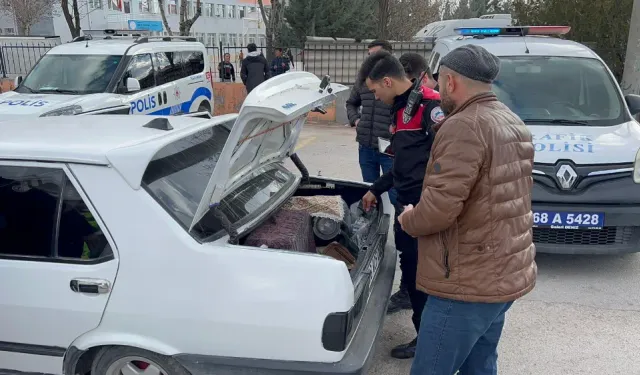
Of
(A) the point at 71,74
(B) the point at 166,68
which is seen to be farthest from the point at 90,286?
(B) the point at 166,68

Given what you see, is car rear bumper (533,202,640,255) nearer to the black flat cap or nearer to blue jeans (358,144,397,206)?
blue jeans (358,144,397,206)

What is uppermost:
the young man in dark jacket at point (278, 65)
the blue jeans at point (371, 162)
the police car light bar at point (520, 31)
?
the police car light bar at point (520, 31)

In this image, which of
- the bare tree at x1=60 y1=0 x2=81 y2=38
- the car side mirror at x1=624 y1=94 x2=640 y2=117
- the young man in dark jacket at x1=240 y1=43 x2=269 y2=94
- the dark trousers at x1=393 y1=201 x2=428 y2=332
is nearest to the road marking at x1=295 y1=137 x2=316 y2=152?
the young man in dark jacket at x1=240 y1=43 x2=269 y2=94

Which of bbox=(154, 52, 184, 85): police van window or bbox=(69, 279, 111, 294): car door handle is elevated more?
bbox=(154, 52, 184, 85): police van window

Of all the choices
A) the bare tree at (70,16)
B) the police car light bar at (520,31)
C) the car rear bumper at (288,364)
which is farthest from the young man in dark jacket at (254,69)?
the car rear bumper at (288,364)

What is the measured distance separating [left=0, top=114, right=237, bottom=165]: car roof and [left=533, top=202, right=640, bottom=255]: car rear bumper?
285 cm

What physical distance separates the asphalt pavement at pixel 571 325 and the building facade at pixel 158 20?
25.7 meters

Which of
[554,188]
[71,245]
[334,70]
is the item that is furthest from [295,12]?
[71,245]

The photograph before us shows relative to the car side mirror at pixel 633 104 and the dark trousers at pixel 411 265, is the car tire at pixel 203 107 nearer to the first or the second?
the car side mirror at pixel 633 104

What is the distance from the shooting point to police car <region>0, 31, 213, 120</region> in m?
7.61

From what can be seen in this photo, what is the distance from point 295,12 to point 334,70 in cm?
1519

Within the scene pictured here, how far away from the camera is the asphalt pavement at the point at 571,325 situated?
336cm

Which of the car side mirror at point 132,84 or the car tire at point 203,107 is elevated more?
the car side mirror at point 132,84

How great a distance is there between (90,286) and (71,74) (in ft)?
23.1
